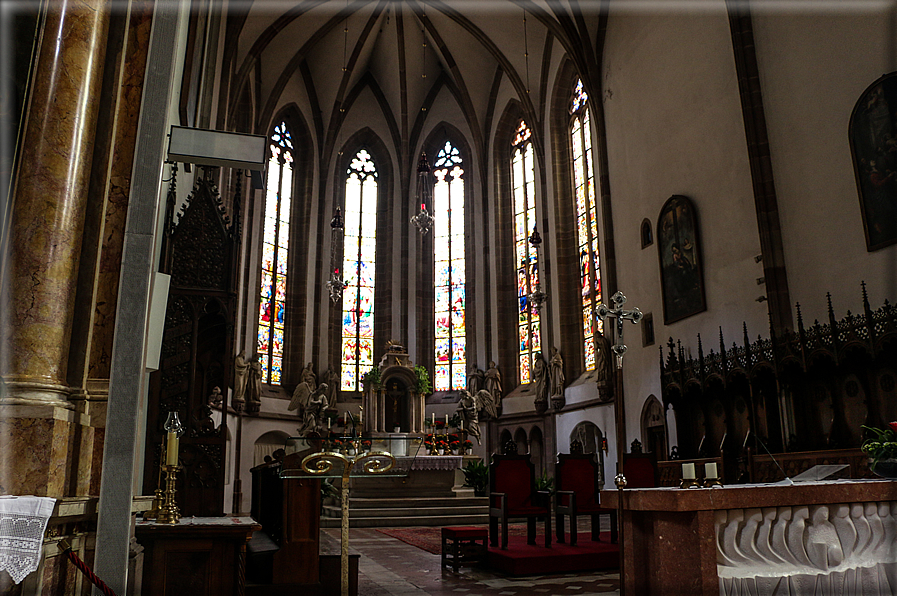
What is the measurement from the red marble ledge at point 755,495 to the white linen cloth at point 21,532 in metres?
2.68

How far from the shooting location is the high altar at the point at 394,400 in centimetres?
1557

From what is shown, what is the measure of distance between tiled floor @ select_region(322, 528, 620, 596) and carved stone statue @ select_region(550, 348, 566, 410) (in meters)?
9.11

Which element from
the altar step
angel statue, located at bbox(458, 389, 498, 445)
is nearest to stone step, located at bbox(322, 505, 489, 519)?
the altar step

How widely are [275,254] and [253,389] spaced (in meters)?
3.98

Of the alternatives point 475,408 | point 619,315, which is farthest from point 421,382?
point 619,315

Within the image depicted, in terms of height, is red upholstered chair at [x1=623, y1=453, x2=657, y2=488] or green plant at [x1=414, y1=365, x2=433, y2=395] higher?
green plant at [x1=414, y1=365, x2=433, y2=395]

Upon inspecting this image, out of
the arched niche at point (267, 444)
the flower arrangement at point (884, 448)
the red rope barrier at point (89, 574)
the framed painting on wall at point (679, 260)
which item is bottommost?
the red rope barrier at point (89, 574)

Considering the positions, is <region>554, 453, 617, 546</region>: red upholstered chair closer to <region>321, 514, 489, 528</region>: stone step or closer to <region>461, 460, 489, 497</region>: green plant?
<region>321, 514, 489, 528</region>: stone step

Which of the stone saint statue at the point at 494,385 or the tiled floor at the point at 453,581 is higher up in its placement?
the stone saint statue at the point at 494,385

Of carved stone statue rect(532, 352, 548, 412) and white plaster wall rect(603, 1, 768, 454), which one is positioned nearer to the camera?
white plaster wall rect(603, 1, 768, 454)

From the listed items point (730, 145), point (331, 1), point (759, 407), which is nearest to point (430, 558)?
point (759, 407)

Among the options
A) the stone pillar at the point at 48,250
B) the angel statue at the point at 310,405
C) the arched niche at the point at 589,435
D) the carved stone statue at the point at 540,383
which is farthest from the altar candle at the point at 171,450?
the carved stone statue at the point at 540,383

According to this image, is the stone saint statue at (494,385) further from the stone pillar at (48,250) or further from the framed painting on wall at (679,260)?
the stone pillar at (48,250)

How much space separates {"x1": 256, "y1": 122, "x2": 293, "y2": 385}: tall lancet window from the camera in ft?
57.8
